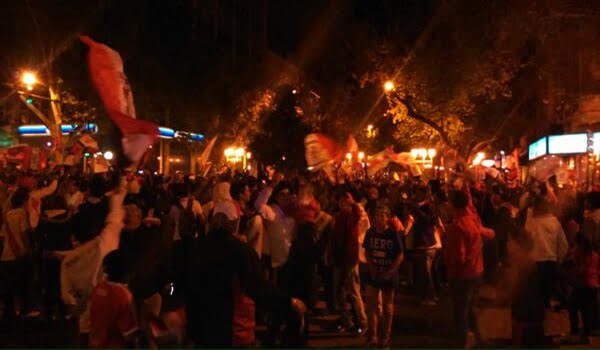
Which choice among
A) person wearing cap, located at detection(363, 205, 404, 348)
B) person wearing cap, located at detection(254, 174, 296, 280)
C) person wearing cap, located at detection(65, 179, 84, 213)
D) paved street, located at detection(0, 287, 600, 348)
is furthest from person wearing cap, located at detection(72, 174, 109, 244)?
person wearing cap, located at detection(363, 205, 404, 348)

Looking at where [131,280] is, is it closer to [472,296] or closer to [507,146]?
[472,296]

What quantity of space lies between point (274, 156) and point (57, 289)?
31.3m

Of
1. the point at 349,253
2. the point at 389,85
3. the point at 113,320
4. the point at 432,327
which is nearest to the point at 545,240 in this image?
the point at 432,327

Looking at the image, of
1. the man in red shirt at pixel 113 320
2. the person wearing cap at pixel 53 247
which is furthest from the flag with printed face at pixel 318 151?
the man in red shirt at pixel 113 320

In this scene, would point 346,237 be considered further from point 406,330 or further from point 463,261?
point 463,261

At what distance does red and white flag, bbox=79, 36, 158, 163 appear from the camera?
272 inches

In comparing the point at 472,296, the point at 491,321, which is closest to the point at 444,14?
the point at 491,321

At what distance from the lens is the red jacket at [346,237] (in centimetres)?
847

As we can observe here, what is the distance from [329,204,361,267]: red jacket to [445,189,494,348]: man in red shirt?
1.44 meters

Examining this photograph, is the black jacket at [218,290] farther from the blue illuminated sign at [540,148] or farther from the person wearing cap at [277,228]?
the blue illuminated sign at [540,148]

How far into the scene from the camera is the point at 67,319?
9.39m

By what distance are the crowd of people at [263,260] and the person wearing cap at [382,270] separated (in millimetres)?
15

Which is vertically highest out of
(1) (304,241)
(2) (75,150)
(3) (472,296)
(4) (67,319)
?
(2) (75,150)

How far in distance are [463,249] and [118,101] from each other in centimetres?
417
